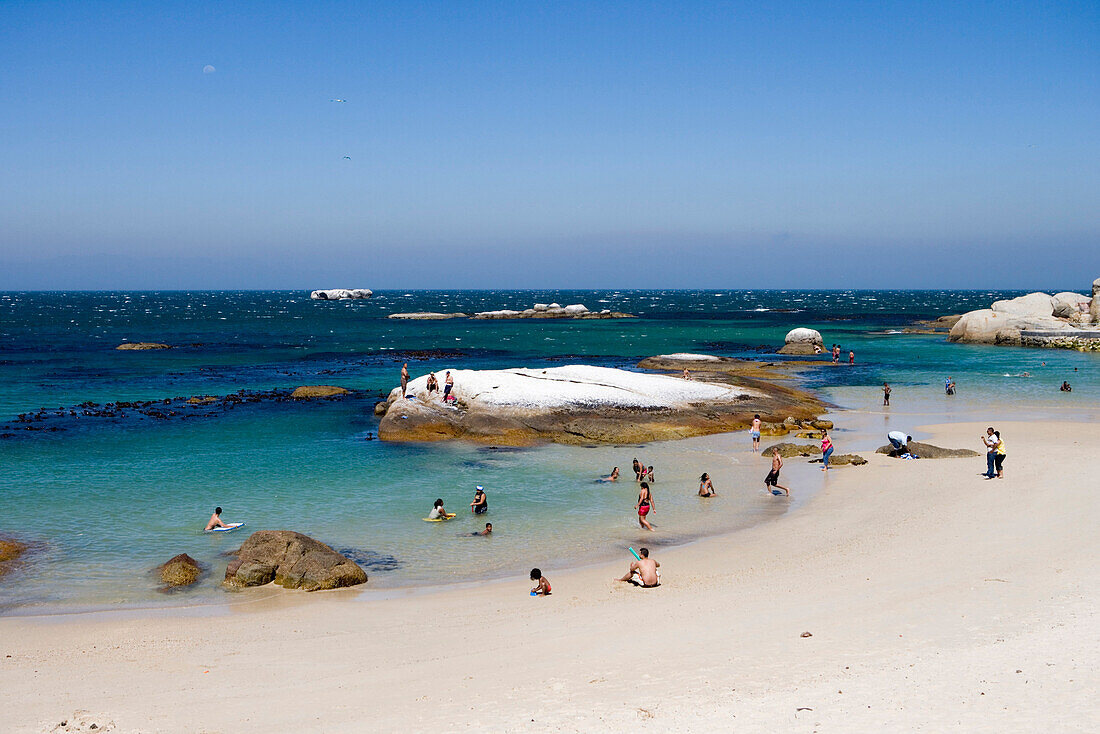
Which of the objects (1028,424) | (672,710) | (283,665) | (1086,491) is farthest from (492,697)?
(1028,424)

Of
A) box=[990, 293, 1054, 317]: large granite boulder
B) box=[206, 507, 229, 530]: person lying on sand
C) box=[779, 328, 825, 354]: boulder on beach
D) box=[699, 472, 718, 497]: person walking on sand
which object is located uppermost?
box=[990, 293, 1054, 317]: large granite boulder

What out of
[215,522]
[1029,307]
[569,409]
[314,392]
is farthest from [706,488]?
[1029,307]

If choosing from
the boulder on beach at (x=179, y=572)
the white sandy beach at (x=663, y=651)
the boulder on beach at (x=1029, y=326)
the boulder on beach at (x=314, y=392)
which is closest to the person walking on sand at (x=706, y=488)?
the white sandy beach at (x=663, y=651)

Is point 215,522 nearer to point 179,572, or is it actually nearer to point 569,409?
point 179,572

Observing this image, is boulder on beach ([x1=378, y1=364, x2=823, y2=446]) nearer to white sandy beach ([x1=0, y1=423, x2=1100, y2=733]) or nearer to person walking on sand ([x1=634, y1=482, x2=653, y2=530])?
person walking on sand ([x1=634, y1=482, x2=653, y2=530])

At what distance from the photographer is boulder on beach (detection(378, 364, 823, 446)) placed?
31312 millimetres

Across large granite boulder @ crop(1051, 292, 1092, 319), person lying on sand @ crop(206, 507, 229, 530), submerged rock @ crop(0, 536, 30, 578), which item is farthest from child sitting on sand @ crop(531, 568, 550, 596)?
large granite boulder @ crop(1051, 292, 1092, 319)

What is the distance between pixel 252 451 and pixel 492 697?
22.6m

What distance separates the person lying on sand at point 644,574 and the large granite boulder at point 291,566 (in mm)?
5438

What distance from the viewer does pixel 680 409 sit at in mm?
32844

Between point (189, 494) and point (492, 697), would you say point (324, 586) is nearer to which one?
point (492, 697)

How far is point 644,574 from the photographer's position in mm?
15734

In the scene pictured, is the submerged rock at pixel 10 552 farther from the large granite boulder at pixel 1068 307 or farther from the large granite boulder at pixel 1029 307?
the large granite boulder at pixel 1068 307

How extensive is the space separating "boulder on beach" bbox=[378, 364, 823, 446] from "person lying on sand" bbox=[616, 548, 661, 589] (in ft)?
48.5
